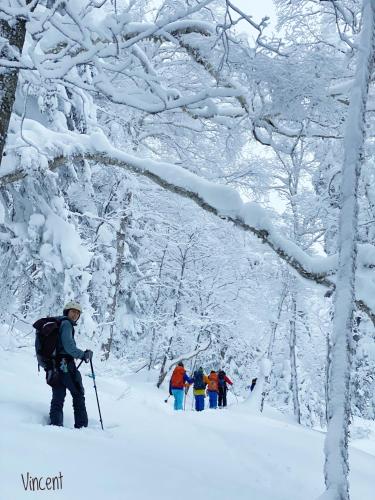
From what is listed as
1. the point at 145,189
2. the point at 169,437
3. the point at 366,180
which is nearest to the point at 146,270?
the point at 145,189

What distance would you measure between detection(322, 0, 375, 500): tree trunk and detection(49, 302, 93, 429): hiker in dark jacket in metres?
2.96

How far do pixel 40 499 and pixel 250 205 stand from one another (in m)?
3.79

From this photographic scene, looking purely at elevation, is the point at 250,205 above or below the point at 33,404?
above

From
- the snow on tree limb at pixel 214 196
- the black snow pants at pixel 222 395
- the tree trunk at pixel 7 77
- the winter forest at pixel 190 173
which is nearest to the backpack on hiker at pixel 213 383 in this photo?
the black snow pants at pixel 222 395

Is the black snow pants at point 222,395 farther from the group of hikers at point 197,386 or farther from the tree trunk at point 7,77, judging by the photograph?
the tree trunk at point 7,77

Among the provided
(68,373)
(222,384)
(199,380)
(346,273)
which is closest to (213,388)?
(222,384)

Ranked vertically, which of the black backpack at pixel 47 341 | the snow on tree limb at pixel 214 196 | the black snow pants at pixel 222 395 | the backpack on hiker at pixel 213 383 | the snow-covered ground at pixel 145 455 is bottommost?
the black snow pants at pixel 222 395

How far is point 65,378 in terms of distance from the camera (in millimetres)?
6191

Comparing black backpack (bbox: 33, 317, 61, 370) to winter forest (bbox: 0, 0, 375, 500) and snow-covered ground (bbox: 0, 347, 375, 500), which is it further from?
winter forest (bbox: 0, 0, 375, 500)

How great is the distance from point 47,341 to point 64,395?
0.66 m

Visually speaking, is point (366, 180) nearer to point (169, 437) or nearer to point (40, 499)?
point (169, 437)

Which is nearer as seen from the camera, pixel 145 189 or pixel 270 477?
pixel 270 477

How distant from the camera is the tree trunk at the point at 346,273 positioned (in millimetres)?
4348

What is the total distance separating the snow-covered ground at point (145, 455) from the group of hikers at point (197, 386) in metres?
3.37
